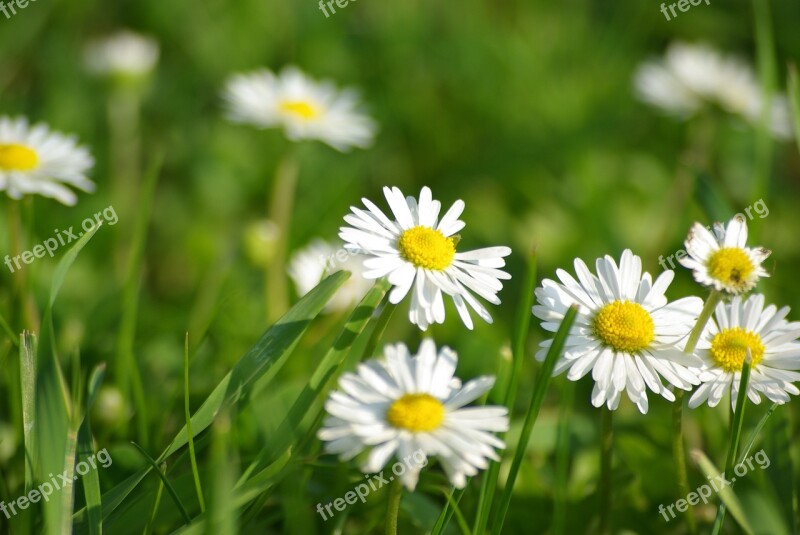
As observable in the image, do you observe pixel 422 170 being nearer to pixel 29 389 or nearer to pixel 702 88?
pixel 702 88

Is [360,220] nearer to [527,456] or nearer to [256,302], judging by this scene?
[527,456]

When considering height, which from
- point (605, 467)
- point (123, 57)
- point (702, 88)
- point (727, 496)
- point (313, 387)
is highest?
point (123, 57)

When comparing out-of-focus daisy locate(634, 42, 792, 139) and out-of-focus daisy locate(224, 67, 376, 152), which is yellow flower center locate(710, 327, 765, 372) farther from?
out-of-focus daisy locate(634, 42, 792, 139)

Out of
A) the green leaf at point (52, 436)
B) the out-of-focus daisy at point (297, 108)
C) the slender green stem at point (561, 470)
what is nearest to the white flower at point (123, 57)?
the out-of-focus daisy at point (297, 108)

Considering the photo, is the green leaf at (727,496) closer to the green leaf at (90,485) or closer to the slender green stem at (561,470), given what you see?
the slender green stem at (561,470)

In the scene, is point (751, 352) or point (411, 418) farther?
point (751, 352)

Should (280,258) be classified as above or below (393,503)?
above

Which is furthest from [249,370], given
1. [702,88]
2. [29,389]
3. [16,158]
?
A: [702,88]

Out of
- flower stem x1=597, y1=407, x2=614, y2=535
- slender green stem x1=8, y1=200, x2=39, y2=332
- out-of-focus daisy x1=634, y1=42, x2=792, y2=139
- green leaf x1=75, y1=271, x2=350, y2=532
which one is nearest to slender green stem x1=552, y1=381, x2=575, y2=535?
flower stem x1=597, y1=407, x2=614, y2=535

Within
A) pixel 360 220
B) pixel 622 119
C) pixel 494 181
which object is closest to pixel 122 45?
pixel 494 181

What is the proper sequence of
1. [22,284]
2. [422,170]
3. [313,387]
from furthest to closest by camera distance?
[422,170]
[22,284]
[313,387]
